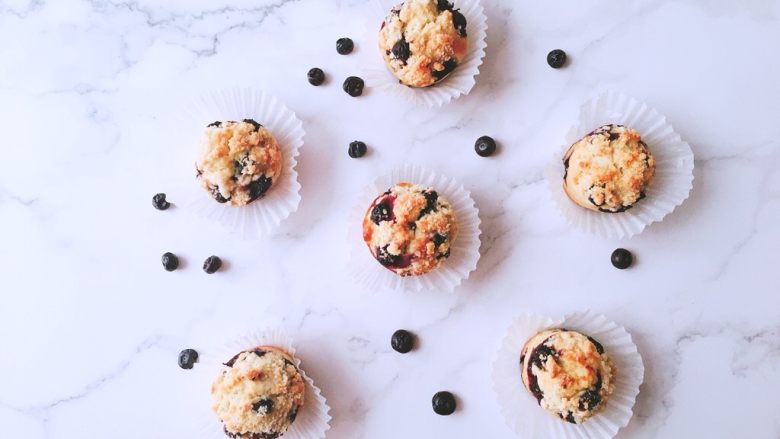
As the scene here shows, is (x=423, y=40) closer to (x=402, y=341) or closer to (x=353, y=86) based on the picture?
(x=353, y=86)

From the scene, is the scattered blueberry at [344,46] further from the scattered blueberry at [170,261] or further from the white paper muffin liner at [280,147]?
the scattered blueberry at [170,261]

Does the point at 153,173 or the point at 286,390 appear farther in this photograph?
the point at 153,173


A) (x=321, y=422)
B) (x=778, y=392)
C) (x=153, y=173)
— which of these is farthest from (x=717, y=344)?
(x=153, y=173)

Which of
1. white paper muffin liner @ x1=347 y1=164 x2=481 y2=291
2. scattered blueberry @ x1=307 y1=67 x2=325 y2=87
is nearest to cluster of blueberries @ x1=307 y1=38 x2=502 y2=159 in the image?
scattered blueberry @ x1=307 y1=67 x2=325 y2=87

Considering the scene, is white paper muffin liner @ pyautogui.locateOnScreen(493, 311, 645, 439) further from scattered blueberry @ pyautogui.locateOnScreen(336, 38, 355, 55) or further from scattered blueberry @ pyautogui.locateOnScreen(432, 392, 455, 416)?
scattered blueberry @ pyautogui.locateOnScreen(336, 38, 355, 55)

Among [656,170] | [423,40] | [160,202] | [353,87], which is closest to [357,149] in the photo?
[353,87]

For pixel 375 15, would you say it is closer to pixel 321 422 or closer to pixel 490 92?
pixel 490 92
